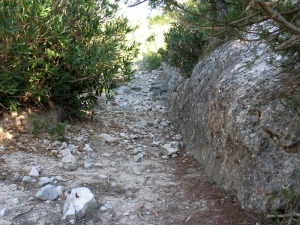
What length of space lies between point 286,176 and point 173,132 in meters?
3.38

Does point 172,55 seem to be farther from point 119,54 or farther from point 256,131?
point 256,131

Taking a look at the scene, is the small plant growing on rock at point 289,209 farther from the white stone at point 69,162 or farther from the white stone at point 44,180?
the white stone at point 69,162

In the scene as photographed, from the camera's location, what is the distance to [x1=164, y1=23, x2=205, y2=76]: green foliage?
6988mm

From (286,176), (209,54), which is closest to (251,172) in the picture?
(286,176)

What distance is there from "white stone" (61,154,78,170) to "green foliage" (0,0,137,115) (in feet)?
3.73

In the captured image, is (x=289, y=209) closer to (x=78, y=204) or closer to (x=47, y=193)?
(x=78, y=204)

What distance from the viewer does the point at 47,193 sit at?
3248 millimetres

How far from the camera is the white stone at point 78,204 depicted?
2.95 m

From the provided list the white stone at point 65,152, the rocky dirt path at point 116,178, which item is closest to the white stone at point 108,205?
the rocky dirt path at point 116,178

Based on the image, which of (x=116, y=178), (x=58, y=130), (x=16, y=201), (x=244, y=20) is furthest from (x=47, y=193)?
(x=244, y=20)

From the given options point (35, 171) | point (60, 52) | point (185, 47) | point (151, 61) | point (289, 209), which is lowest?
point (35, 171)

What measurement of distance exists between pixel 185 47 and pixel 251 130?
4385 millimetres

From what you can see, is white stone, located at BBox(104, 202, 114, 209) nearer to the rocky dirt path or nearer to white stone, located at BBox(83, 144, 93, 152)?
the rocky dirt path

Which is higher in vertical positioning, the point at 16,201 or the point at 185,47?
the point at 185,47
